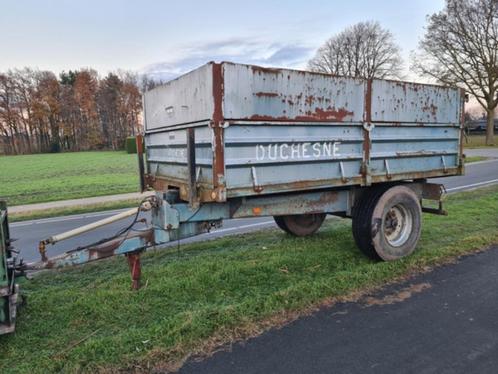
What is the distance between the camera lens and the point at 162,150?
16.1 feet

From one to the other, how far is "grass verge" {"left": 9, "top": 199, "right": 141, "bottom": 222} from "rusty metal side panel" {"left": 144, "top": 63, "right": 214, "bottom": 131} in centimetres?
614

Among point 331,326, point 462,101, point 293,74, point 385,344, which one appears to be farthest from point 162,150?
point 462,101

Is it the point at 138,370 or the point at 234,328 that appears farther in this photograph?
the point at 234,328

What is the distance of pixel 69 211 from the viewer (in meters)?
10.5

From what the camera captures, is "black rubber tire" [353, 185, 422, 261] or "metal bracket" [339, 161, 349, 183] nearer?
"metal bracket" [339, 161, 349, 183]

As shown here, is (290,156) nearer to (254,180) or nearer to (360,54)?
(254,180)

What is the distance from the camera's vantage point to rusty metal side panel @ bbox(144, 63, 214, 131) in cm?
363

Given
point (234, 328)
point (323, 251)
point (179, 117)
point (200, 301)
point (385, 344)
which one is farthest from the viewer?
point (323, 251)

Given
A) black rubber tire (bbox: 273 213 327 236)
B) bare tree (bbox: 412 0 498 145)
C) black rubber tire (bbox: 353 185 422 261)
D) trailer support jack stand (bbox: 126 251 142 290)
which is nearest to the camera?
trailer support jack stand (bbox: 126 251 142 290)

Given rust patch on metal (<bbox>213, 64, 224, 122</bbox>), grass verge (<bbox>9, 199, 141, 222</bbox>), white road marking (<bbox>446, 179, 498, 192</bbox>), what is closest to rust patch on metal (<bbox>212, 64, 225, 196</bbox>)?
rust patch on metal (<bbox>213, 64, 224, 122</bbox>)

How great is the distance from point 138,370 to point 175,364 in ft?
0.89

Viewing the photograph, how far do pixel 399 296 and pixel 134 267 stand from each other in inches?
111

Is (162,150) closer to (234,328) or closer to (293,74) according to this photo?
(293,74)

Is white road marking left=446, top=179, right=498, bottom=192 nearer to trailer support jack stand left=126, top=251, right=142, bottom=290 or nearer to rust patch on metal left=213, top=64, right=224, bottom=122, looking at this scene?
rust patch on metal left=213, top=64, right=224, bottom=122
